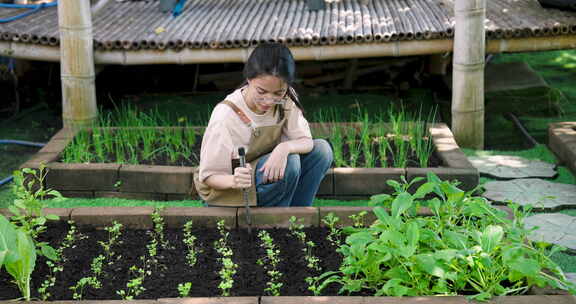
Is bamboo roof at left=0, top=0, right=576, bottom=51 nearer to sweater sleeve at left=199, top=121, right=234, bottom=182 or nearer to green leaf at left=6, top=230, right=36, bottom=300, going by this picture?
sweater sleeve at left=199, top=121, right=234, bottom=182

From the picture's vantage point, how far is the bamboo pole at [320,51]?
549cm

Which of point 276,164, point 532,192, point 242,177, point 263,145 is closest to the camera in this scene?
point 242,177

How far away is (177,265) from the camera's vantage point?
10.7 feet

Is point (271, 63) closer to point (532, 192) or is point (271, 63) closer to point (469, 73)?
point (532, 192)

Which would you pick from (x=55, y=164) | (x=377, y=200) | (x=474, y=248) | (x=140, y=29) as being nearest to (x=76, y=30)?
(x=140, y=29)

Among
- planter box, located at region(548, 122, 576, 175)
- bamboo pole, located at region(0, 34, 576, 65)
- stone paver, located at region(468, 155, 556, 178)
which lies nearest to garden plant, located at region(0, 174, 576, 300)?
stone paver, located at region(468, 155, 556, 178)

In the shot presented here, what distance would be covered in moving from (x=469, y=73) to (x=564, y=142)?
0.78 m

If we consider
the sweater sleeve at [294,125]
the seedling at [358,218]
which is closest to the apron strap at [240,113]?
the sweater sleeve at [294,125]

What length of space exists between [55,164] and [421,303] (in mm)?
2631

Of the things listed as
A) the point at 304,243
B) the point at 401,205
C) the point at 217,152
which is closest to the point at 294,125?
the point at 217,152

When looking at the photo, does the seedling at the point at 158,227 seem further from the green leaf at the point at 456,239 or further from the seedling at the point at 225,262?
the green leaf at the point at 456,239

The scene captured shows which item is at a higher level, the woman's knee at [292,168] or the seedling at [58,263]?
the woman's knee at [292,168]

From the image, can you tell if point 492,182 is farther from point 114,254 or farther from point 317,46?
point 114,254

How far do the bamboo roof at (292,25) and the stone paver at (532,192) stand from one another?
4.07 feet
